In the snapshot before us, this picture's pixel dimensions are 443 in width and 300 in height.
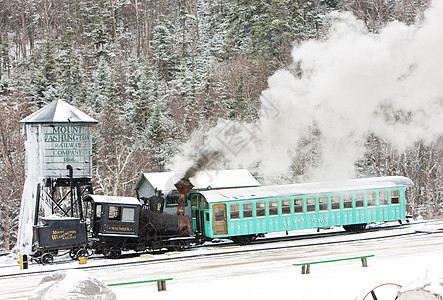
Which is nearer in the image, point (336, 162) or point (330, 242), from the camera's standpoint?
point (330, 242)

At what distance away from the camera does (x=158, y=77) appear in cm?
5828

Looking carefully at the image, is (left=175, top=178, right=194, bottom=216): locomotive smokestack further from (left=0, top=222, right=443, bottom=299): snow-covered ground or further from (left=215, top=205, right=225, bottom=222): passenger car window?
(left=0, top=222, right=443, bottom=299): snow-covered ground

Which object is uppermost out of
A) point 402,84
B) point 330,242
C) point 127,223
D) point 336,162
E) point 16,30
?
point 16,30

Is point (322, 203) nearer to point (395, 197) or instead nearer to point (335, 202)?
point (335, 202)

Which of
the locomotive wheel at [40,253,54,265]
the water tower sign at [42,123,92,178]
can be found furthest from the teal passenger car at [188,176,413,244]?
the locomotive wheel at [40,253,54,265]

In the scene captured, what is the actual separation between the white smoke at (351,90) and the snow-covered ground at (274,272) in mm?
5743

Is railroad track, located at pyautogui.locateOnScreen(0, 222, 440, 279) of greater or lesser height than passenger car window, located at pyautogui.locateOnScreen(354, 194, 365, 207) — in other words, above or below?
below

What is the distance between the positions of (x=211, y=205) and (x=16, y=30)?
2662 inches

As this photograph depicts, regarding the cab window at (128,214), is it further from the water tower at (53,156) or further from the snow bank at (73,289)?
the snow bank at (73,289)

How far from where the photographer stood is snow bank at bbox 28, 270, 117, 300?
949 centimetres

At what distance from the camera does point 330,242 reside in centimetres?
2302

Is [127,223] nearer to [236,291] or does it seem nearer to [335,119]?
[236,291]

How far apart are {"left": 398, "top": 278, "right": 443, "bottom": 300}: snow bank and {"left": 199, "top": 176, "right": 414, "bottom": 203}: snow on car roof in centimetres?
1543

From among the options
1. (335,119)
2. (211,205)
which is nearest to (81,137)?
(211,205)
